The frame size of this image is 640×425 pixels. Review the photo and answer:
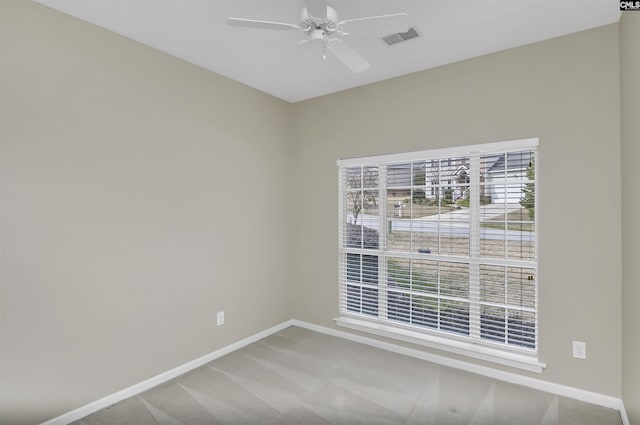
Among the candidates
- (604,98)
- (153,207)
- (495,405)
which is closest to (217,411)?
(153,207)

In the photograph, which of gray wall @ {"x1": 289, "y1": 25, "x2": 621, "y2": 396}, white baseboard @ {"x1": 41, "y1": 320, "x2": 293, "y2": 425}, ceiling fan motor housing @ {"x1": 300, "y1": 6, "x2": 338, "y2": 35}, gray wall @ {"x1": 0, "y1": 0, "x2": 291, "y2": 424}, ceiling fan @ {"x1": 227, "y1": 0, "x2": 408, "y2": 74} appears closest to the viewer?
ceiling fan @ {"x1": 227, "y1": 0, "x2": 408, "y2": 74}

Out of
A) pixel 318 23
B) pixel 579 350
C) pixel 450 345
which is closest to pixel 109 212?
pixel 318 23

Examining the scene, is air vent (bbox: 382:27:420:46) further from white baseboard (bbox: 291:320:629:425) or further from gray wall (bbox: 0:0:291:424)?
white baseboard (bbox: 291:320:629:425)

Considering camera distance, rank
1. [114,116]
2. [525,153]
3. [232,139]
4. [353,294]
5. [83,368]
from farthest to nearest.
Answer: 1. [353,294]
2. [232,139]
3. [525,153]
4. [114,116]
5. [83,368]

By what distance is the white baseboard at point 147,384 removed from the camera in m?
2.28

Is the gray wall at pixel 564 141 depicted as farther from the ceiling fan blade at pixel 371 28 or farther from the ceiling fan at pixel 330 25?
the ceiling fan at pixel 330 25

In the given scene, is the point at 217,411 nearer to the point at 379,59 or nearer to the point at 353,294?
the point at 353,294

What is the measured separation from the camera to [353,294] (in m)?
3.76

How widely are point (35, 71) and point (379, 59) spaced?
2.49 meters

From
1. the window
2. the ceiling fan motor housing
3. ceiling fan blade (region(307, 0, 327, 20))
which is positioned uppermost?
the ceiling fan motor housing

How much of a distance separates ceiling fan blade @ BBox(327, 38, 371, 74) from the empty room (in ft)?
0.04

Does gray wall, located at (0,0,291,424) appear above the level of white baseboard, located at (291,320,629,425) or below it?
above

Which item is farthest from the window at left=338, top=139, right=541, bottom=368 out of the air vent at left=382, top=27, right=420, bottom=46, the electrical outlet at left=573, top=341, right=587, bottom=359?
the air vent at left=382, top=27, right=420, bottom=46

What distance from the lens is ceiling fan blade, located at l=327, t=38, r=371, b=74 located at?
2127 millimetres
